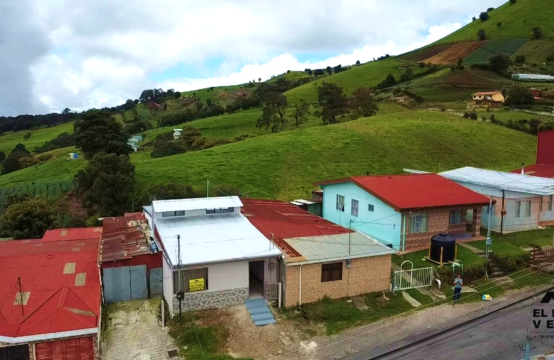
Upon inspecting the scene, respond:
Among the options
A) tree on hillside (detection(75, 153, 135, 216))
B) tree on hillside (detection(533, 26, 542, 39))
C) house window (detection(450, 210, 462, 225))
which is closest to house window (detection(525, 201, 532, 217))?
house window (detection(450, 210, 462, 225))

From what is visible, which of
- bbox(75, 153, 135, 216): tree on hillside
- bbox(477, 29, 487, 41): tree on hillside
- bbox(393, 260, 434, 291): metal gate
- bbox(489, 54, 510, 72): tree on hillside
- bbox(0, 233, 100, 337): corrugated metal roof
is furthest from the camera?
bbox(477, 29, 487, 41): tree on hillside

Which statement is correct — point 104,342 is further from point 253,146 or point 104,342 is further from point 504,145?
point 504,145

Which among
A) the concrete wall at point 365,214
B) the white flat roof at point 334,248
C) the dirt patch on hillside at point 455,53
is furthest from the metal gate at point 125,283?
the dirt patch on hillside at point 455,53

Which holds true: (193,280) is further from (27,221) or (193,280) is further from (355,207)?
(27,221)

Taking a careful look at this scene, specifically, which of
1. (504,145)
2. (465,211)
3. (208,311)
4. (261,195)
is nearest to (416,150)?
(504,145)

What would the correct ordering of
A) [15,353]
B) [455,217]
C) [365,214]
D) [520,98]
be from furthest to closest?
[520,98], [365,214], [455,217], [15,353]

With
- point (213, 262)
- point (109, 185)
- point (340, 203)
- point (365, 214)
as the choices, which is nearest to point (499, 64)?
point (340, 203)

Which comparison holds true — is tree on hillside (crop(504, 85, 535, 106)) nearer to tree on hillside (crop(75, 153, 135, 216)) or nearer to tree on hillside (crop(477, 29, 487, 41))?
tree on hillside (crop(75, 153, 135, 216))
